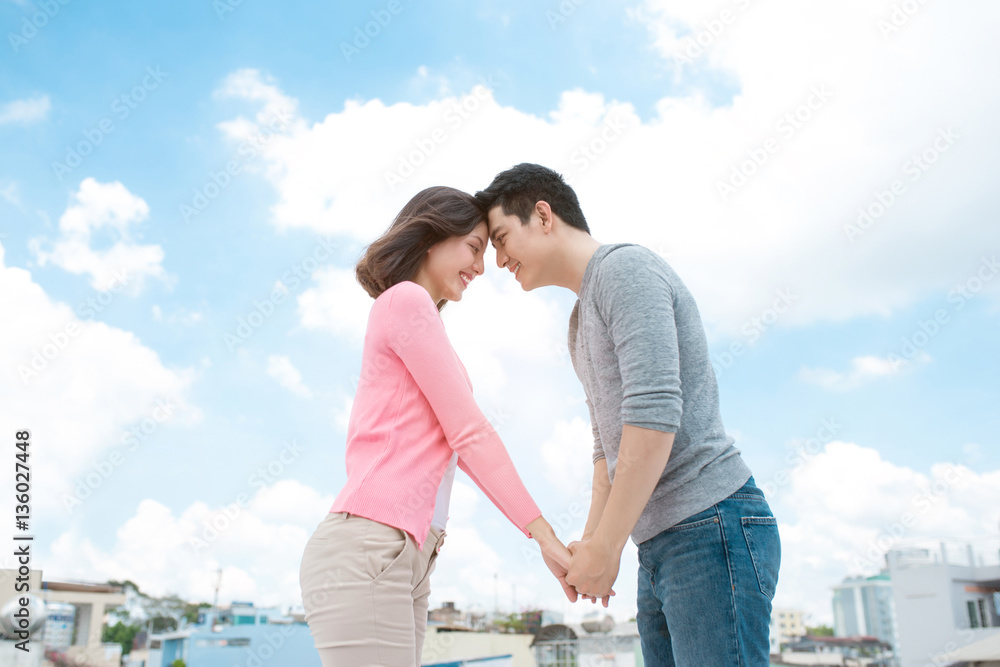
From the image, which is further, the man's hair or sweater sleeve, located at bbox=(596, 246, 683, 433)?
the man's hair

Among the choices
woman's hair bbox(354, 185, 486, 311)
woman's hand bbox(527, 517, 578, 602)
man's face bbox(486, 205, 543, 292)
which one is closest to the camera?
woman's hand bbox(527, 517, 578, 602)

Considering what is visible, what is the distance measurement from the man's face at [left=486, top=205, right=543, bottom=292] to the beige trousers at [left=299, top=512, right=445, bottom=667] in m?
0.91

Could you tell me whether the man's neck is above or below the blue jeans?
above

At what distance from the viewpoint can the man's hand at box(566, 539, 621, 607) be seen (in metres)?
1.64

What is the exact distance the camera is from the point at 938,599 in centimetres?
2633

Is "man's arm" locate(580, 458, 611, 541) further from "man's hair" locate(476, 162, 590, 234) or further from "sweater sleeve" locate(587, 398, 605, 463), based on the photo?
"man's hair" locate(476, 162, 590, 234)

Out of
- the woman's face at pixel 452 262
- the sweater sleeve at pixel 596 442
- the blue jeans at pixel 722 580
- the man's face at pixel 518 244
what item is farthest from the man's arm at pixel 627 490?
the woman's face at pixel 452 262

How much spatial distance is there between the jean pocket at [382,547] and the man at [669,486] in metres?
0.47

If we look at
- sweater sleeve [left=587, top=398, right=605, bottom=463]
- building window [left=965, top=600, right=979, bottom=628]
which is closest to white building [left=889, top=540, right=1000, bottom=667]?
building window [left=965, top=600, right=979, bottom=628]

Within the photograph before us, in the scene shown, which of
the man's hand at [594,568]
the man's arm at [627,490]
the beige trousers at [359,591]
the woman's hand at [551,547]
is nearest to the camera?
the beige trousers at [359,591]

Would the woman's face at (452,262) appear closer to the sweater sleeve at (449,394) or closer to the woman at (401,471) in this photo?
the woman at (401,471)

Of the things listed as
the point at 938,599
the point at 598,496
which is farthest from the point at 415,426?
the point at 938,599

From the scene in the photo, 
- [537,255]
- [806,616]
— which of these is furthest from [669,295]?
[806,616]

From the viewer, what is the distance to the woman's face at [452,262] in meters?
2.06
